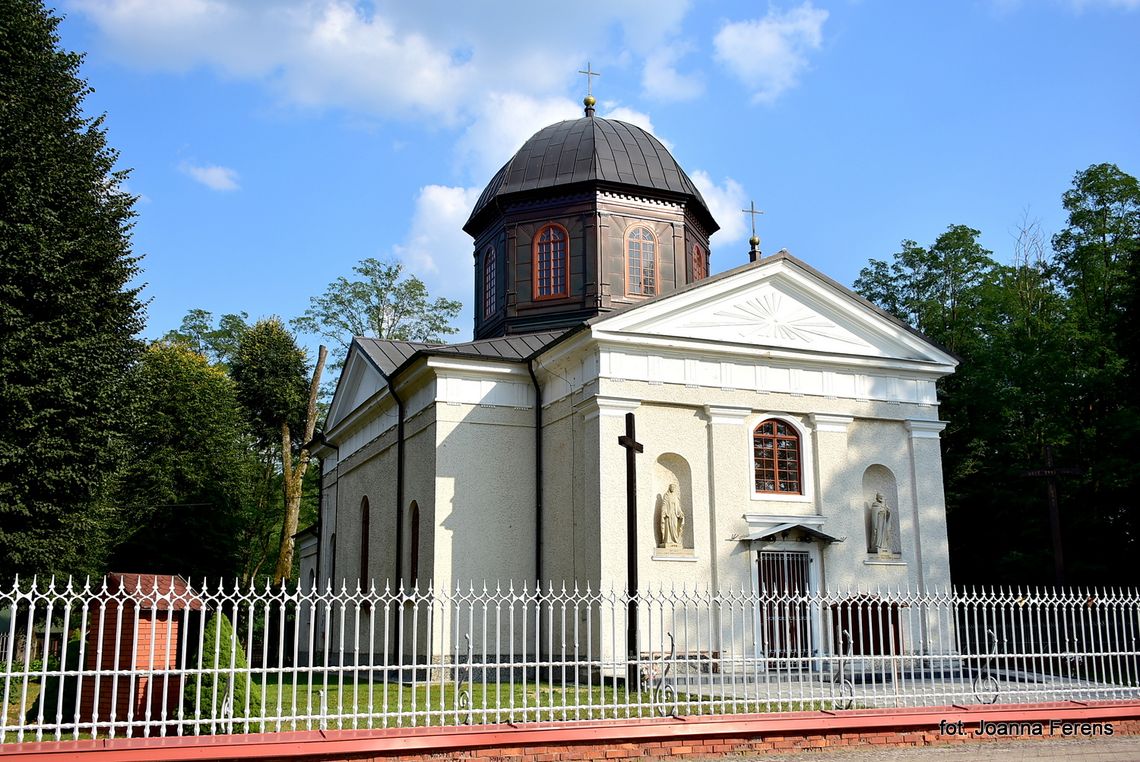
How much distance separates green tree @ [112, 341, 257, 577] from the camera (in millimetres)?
34250

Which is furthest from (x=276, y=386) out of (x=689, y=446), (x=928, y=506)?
(x=928, y=506)

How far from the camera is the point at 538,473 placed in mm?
19375

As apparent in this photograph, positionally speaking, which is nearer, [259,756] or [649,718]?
[259,756]

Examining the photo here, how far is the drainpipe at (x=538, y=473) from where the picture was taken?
19.0 metres

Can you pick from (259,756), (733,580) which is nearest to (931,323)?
(733,580)

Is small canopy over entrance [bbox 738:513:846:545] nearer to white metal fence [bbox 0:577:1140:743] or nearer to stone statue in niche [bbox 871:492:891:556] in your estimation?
stone statue in niche [bbox 871:492:891:556]

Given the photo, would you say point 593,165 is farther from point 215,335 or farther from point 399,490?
point 215,335

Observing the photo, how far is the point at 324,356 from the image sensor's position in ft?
132

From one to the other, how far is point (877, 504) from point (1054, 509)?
3.10 m

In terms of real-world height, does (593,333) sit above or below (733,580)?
above

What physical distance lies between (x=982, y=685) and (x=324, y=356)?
3099cm

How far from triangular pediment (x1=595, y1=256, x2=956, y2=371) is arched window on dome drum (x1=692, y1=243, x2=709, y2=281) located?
182 inches

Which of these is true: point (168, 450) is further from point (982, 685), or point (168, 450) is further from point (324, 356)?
point (982, 685)

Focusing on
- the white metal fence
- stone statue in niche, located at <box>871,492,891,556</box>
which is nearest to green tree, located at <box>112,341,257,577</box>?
the white metal fence
